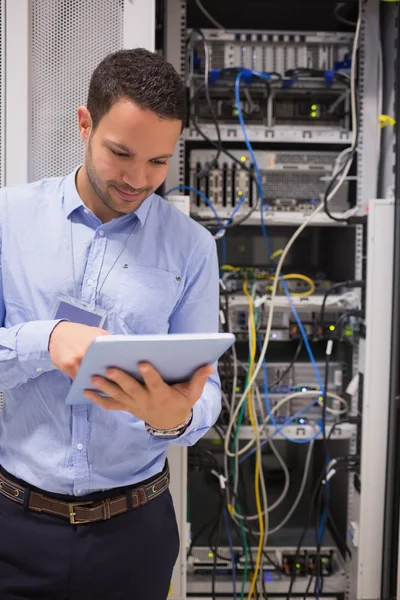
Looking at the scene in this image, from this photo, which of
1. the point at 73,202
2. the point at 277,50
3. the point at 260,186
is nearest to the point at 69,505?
the point at 73,202

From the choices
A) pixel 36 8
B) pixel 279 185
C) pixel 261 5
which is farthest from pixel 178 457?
pixel 261 5

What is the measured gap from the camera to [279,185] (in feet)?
7.91

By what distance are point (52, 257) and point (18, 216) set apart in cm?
13

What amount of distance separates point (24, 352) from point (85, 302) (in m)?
0.21

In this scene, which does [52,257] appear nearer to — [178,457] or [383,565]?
[178,457]

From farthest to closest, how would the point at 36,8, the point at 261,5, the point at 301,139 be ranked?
the point at 261,5, the point at 301,139, the point at 36,8

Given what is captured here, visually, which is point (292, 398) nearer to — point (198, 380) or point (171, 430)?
point (171, 430)

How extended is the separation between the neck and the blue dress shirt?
0.8 inches

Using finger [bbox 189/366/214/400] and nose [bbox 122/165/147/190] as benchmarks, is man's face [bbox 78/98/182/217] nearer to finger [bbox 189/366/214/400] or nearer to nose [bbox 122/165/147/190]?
nose [bbox 122/165/147/190]

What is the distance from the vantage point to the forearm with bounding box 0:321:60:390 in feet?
3.36

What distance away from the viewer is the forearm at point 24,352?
102 cm

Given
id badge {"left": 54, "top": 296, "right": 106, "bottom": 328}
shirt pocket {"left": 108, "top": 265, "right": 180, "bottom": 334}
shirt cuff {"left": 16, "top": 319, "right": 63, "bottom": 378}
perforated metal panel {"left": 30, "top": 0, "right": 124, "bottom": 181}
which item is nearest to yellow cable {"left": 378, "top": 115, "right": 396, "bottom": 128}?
perforated metal panel {"left": 30, "top": 0, "right": 124, "bottom": 181}

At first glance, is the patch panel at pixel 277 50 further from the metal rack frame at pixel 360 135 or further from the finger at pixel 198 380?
the finger at pixel 198 380

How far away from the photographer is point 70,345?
0.94 m
